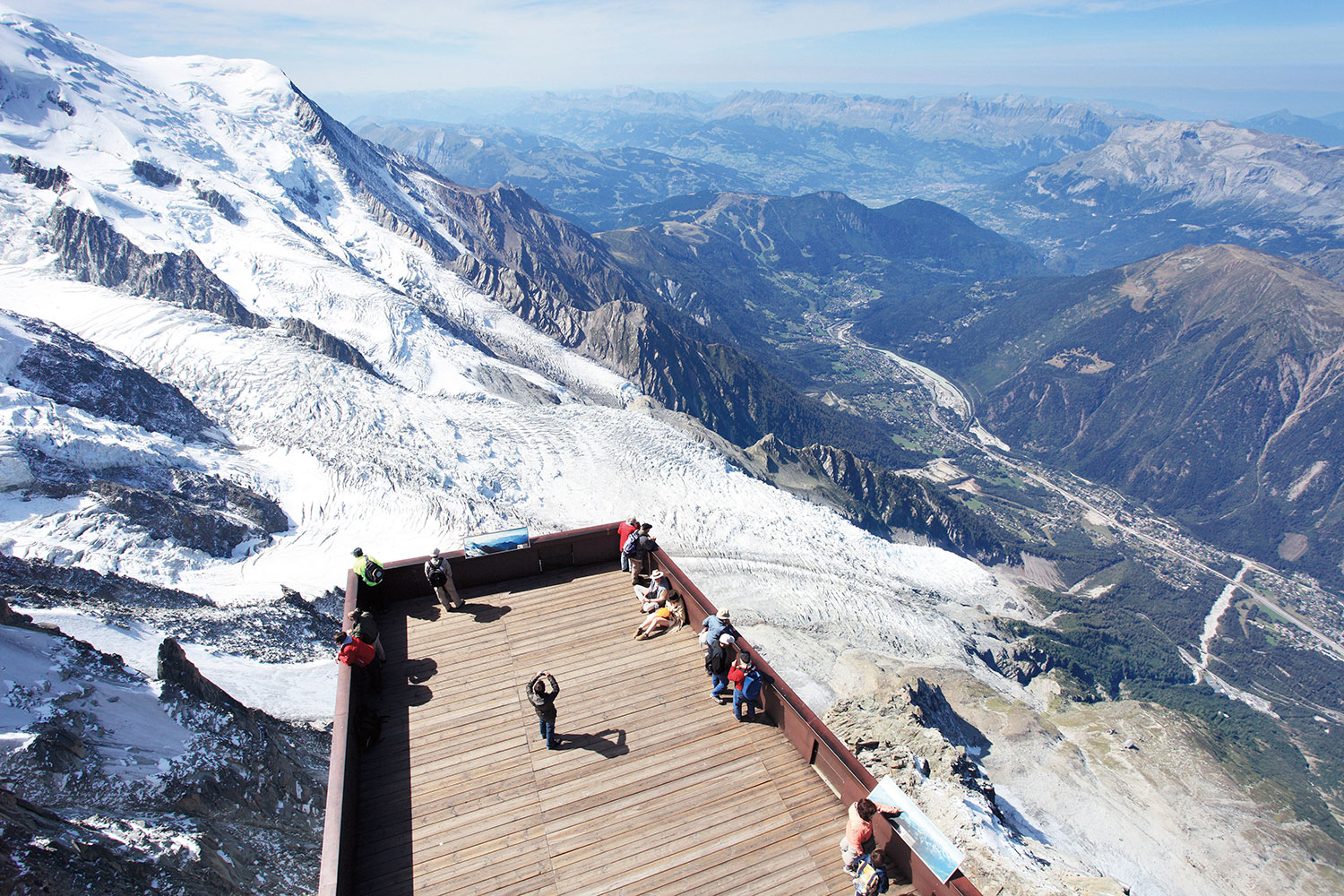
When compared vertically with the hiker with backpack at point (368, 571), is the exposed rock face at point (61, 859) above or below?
below

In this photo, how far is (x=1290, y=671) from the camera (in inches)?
6845

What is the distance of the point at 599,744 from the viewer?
14.4 m

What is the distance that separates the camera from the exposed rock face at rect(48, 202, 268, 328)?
9031 cm

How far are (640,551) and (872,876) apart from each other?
34.3ft

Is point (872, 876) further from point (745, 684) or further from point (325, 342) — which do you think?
point (325, 342)

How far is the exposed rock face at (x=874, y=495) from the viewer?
130 m

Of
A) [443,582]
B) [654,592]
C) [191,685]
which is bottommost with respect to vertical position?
[191,685]

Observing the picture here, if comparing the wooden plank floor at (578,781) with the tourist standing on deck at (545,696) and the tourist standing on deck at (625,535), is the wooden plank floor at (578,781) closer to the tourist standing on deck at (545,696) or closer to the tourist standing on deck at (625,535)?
the tourist standing on deck at (545,696)

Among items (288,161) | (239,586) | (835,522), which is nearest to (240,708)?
(239,586)

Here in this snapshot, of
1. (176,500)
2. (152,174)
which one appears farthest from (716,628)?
(152,174)

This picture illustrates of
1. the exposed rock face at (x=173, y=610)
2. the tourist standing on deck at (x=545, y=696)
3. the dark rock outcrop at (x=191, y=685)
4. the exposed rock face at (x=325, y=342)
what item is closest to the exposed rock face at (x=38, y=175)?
the exposed rock face at (x=325, y=342)

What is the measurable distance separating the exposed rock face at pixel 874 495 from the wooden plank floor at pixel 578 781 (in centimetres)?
9831

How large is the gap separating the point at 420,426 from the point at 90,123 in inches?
4038

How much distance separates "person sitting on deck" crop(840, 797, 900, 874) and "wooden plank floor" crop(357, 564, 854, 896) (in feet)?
2.50
